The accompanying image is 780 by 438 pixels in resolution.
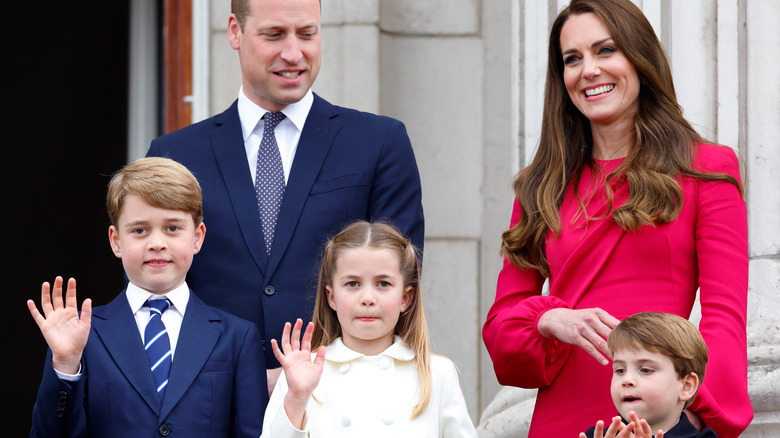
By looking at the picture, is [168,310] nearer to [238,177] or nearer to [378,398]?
[238,177]

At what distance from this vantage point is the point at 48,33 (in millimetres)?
7770

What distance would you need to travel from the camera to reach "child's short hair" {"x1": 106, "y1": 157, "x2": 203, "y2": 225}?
3.18 meters

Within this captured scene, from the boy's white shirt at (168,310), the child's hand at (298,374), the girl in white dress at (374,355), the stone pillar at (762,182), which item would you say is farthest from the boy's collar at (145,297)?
the stone pillar at (762,182)

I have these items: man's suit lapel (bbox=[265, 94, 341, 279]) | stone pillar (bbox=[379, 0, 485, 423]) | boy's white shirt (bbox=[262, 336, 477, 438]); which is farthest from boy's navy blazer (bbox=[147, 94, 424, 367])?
stone pillar (bbox=[379, 0, 485, 423])

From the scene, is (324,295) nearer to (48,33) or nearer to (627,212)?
(627,212)

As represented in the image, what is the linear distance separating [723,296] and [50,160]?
230 inches

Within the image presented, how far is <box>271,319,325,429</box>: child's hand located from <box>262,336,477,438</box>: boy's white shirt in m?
0.10

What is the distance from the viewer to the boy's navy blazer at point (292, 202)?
3.35 m

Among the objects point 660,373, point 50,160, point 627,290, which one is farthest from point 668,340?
point 50,160

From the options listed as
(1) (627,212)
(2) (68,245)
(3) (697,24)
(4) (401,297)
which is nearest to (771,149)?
(3) (697,24)

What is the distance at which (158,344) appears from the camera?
3125mm

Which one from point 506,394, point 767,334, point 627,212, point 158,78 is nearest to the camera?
point 627,212

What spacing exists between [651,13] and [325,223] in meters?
1.56

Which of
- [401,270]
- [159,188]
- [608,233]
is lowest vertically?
[401,270]
